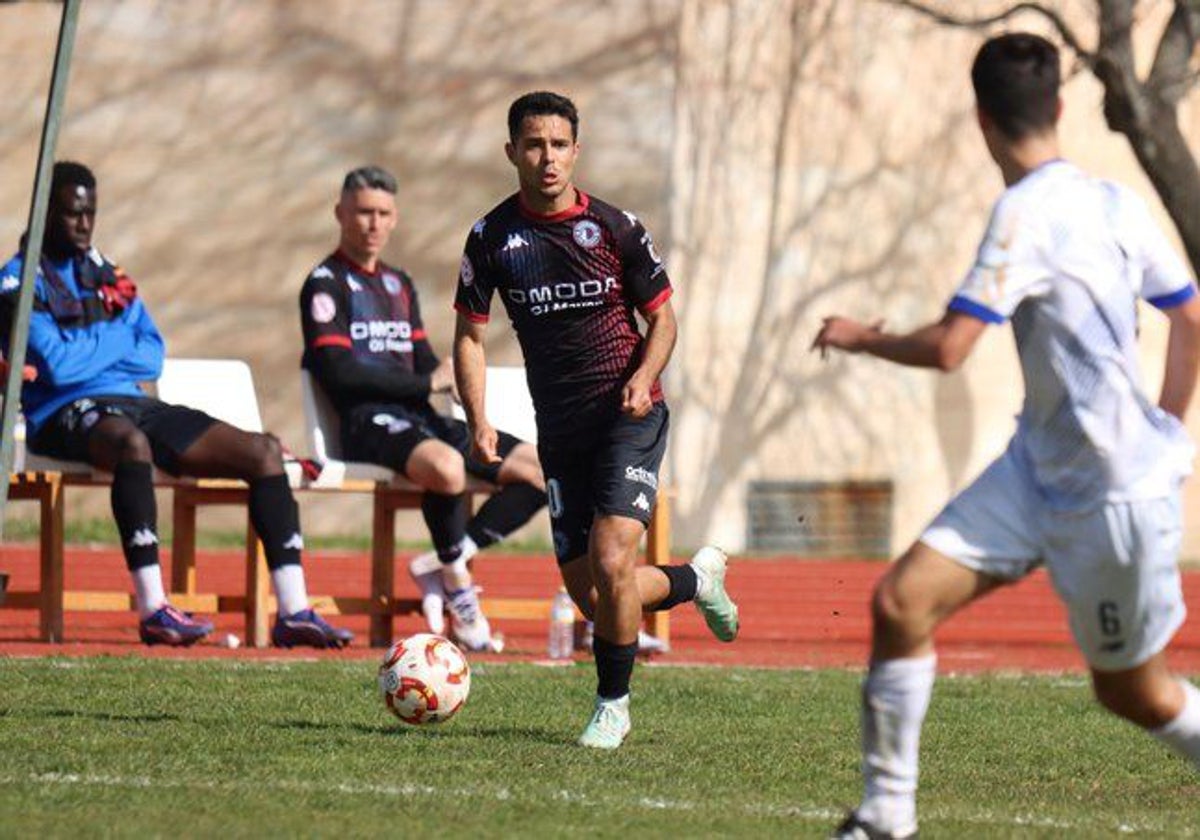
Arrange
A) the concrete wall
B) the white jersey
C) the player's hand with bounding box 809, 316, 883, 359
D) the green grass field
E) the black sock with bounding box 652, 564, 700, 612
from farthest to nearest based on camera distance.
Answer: the concrete wall
the black sock with bounding box 652, 564, 700, 612
the green grass field
the white jersey
the player's hand with bounding box 809, 316, 883, 359

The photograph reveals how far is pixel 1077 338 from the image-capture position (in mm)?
5840

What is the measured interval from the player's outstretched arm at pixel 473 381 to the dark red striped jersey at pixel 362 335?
334 centimetres

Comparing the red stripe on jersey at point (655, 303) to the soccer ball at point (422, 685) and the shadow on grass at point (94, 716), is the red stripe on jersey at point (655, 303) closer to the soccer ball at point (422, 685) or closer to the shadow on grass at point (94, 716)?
the soccer ball at point (422, 685)

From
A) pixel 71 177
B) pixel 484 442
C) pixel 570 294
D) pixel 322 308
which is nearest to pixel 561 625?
pixel 322 308

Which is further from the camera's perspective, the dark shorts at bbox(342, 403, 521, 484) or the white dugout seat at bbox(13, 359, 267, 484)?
the white dugout seat at bbox(13, 359, 267, 484)

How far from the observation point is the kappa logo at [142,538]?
37.2 feet

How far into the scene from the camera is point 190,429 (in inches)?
457

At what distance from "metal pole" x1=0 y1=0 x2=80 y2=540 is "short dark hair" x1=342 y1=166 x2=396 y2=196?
3486 millimetres

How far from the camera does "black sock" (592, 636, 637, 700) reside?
8.35m

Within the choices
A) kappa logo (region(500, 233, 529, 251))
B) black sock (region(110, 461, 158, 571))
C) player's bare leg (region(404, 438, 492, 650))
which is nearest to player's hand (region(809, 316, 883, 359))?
kappa logo (region(500, 233, 529, 251))

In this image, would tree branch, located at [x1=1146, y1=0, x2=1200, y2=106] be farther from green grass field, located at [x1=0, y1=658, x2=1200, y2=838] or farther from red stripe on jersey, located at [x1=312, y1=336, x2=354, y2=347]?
green grass field, located at [x1=0, y1=658, x2=1200, y2=838]

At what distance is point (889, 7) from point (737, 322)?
2867 mm

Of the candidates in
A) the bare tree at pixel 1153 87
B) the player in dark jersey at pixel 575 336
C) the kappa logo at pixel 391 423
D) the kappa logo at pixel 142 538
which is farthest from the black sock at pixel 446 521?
the bare tree at pixel 1153 87

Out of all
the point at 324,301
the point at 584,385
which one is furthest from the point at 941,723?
the point at 324,301
